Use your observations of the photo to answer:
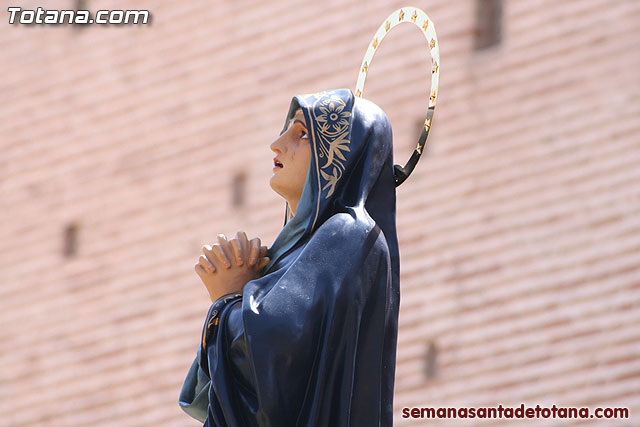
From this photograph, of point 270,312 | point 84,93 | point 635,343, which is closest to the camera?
point 270,312

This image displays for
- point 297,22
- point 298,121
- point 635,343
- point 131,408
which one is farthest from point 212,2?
point 298,121

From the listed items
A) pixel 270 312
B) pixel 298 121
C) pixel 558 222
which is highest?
pixel 298 121

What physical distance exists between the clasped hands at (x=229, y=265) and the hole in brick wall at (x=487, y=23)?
26.2ft

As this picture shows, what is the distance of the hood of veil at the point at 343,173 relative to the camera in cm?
430

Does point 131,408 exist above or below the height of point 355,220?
below

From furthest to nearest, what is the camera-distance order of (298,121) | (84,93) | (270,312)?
(84,93)
(298,121)
(270,312)

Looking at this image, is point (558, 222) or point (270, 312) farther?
point (558, 222)

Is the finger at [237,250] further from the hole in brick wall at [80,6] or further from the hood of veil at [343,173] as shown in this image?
the hole in brick wall at [80,6]

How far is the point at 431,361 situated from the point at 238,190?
2187 millimetres

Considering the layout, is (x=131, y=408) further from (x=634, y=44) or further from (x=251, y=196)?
(x=634, y=44)

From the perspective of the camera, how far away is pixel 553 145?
37.9ft

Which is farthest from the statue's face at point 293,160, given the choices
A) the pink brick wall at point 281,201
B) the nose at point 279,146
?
the pink brick wall at point 281,201

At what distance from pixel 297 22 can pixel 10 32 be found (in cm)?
262

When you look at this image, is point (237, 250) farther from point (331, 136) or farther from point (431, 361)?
point (431, 361)
